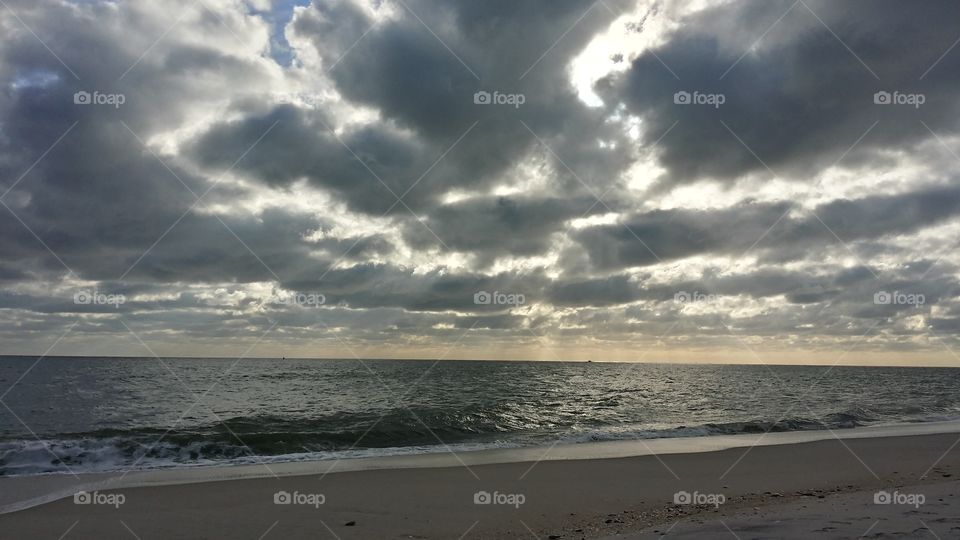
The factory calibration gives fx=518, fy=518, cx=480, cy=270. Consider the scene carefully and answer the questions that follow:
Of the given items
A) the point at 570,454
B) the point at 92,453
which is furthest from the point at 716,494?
the point at 92,453

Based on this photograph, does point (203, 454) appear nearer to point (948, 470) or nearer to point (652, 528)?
point (652, 528)

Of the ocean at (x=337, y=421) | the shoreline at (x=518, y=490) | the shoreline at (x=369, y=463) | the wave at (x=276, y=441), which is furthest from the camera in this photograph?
the ocean at (x=337, y=421)

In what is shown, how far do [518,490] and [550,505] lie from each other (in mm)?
1379

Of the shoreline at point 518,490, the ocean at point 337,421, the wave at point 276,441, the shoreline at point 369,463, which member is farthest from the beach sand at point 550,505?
the ocean at point 337,421

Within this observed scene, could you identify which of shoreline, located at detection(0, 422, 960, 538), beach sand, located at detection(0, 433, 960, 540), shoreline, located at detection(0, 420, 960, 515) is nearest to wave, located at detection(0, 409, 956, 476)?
shoreline, located at detection(0, 420, 960, 515)

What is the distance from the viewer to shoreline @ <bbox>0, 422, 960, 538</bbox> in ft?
29.0

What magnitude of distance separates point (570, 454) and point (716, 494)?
613cm

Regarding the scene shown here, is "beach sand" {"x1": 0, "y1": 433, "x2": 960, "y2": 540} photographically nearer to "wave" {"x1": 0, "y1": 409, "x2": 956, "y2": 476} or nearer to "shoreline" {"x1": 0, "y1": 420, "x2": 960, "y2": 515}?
"shoreline" {"x1": 0, "y1": 420, "x2": 960, "y2": 515}

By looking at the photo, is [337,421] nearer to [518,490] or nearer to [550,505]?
[518,490]

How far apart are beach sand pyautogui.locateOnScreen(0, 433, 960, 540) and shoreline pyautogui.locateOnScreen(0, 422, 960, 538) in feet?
0.13

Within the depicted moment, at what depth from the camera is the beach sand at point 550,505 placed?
7.97 meters

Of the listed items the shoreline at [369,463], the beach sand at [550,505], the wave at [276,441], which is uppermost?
the wave at [276,441]

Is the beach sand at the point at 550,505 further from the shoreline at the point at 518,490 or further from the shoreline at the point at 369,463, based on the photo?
the shoreline at the point at 369,463

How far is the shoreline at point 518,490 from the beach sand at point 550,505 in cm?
4
